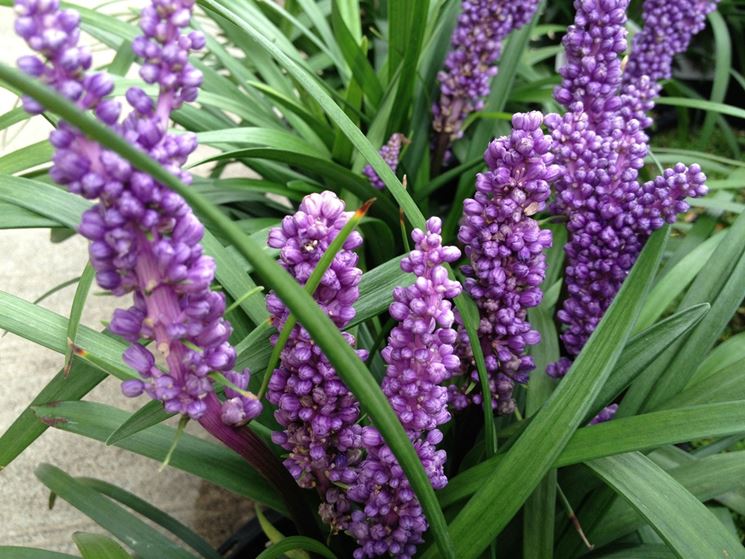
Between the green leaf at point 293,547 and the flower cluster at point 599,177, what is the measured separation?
1.24ft

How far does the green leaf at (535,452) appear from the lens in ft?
2.21

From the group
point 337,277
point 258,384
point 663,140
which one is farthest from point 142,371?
point 663,140

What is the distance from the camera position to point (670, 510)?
671 mm

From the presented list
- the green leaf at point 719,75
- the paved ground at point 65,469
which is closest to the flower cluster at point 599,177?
the paved ground at point 65,469

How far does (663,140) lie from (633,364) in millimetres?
1503

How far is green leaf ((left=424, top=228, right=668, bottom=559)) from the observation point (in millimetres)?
674

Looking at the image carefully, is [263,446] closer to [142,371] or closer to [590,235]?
[142,371]

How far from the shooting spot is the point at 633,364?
78cm

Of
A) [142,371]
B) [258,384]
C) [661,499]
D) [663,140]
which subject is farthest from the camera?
[663,140]

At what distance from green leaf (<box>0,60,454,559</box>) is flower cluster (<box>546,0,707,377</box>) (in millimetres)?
365

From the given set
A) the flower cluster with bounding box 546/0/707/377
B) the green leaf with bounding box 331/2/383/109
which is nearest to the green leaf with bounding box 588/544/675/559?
the flower cluster with bounding box 546/0/707/377

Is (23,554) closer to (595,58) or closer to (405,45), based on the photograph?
(595,58)

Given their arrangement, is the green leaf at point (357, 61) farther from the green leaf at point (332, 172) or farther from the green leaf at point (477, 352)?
the green leaf at point (477, 352)

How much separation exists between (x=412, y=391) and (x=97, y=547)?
0.38m
